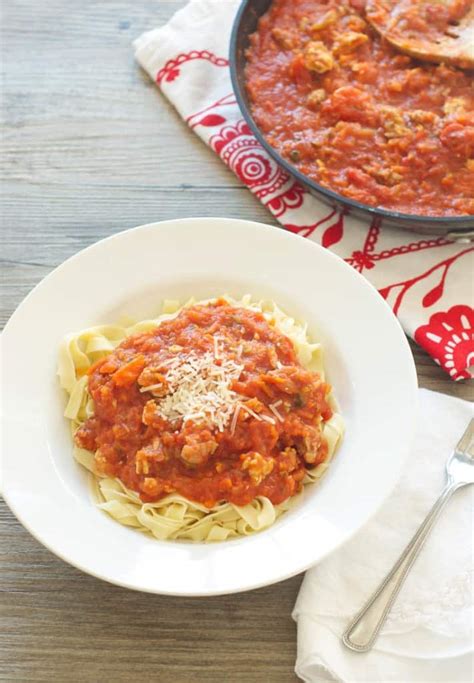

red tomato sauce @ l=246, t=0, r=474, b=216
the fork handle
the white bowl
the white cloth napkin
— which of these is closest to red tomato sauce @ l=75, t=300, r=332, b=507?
the white bowl

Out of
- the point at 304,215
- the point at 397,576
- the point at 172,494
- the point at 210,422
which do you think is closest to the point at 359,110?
the point at 304,215

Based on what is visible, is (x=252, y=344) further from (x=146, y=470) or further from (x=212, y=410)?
(x=146, y=470)

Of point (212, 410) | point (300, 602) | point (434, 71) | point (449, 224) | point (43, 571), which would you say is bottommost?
point (43, 571)

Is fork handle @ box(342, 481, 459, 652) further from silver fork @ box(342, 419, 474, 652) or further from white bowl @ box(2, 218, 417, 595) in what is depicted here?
white bowl @ box(2, 218, 417, 595)

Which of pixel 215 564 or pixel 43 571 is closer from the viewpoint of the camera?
pixel 215 564

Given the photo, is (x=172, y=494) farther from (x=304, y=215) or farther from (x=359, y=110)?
(x=359, y=110)

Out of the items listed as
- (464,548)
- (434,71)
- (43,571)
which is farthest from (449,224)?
(43,571)

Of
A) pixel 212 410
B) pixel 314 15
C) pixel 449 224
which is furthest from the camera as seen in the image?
pixel 314 15
